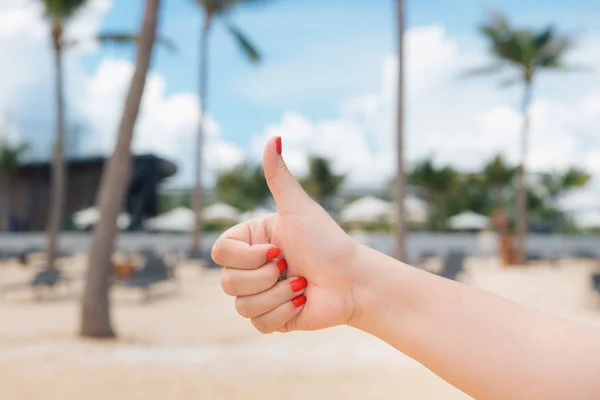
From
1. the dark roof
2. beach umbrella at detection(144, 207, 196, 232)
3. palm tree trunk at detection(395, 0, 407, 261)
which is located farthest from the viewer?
the dark roof

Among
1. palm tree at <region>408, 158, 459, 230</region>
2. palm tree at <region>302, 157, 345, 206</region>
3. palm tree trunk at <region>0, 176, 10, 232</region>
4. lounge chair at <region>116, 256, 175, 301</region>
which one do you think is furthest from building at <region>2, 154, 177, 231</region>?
lounge chair at <region>116, 256, 175, 301</region>

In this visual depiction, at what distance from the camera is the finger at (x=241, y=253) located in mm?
1729

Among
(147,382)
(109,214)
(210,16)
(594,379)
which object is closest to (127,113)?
(109,214)

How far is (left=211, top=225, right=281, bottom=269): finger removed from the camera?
173 centimetres

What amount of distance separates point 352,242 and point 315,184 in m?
34.8

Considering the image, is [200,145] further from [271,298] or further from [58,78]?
[271,298]

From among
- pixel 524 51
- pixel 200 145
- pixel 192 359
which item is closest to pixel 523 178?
pixel 524 51

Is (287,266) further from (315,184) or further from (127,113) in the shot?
(315,184)

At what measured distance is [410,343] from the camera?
1.72m

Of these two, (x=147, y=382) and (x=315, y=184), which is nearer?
(x=147, y=382)

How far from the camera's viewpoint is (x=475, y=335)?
1655 millimetres

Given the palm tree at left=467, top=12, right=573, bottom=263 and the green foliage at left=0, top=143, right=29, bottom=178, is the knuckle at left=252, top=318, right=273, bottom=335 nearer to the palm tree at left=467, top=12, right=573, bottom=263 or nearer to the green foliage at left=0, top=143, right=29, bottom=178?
the palm tree at left=467, top=12, right=573, bottom=263

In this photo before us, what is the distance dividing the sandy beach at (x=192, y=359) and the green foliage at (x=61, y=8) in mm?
9537

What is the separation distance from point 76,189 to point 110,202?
74.7 ft
